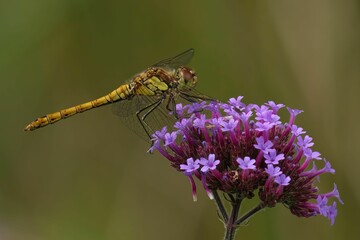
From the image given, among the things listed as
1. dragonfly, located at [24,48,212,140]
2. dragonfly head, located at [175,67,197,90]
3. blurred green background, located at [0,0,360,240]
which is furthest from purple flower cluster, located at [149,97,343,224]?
blurred green background, located at [0,0,360,240]

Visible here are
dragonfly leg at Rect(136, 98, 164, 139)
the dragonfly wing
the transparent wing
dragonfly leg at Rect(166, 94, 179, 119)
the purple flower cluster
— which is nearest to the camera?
the purple flower cluster

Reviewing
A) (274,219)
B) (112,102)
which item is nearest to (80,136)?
(112,102)

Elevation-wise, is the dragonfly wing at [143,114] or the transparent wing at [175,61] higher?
the transparent wing at [175,61]

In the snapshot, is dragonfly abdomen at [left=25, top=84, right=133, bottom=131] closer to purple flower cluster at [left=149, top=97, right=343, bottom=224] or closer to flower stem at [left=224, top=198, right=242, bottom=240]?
purple flower cluster at [left=149, top=97, right=343, bottom=224]

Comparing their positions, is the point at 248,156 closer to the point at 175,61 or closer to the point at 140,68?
the point at 175,61

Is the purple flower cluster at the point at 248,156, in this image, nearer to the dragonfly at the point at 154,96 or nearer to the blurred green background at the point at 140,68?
the dragonfly at the point at 154,96

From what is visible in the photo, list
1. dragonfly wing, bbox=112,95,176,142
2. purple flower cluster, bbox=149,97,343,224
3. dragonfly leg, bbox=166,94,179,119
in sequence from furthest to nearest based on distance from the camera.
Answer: dragonfly wing, bbox=112,95,176,142, dragonfly leg, bbox=166,94,179,119, purple flower cluster, bbox=149,97,343,224

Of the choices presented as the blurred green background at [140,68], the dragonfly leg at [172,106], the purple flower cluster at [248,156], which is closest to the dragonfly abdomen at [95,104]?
the dragonfly leg at [172,106]
